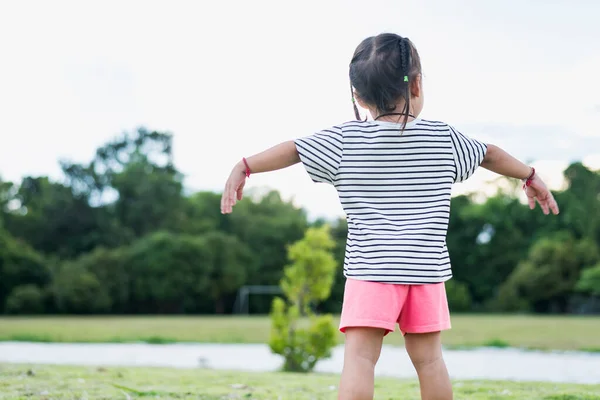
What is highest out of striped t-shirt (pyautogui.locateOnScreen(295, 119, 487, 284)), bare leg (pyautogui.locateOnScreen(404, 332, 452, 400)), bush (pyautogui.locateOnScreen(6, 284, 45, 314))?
striped t-shirt (pyautogui.locateOnScreen(295, 119, 487, 284))

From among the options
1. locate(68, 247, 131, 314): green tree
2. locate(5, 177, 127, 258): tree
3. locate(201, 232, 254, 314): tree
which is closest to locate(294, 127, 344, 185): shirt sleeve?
locate(68, 247, 131, 314): green tree

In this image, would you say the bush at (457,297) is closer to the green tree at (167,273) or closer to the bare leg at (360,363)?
the green tree at (167,273)

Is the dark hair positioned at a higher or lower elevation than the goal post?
higher

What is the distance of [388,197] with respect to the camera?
2420mm

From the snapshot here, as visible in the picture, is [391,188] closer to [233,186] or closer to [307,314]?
[233,186]

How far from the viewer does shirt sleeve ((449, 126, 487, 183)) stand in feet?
8.30

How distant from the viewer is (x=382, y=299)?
233 centimetres

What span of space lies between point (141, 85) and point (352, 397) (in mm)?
26094

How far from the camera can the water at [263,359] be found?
8.59 metres

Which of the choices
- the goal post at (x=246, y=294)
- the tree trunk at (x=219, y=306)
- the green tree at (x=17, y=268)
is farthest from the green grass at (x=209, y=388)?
the tree trunk at (x=219, y=306)

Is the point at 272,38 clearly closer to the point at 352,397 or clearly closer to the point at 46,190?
the point at 352,397

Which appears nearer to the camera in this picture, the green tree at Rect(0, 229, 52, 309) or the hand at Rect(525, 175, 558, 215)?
the hand at Rect(525, 175, 558, 215)

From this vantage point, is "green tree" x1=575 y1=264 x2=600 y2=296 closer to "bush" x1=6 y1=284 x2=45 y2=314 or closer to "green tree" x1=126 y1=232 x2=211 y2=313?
"green tree" x1=126 y1=232 x2=211 y2=313

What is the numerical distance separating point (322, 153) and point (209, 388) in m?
2.38
